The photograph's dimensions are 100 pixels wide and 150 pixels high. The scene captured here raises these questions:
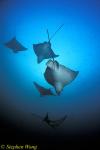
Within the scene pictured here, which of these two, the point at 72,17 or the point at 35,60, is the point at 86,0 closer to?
the point at 72,17

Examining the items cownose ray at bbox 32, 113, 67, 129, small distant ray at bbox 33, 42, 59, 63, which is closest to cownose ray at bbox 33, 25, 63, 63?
small distant ray at bbox 33, 42, 59, 63

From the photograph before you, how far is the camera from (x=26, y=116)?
1.93m

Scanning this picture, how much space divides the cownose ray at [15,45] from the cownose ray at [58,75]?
19 centimetres

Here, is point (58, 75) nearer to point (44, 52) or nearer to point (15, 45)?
point (44, 52)

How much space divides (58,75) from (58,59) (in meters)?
0.09

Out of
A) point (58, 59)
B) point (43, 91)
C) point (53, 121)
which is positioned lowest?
point (53, 121)

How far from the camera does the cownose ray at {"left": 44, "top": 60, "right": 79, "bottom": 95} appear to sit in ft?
Result: 6.23

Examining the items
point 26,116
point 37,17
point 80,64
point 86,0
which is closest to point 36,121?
point 26,116

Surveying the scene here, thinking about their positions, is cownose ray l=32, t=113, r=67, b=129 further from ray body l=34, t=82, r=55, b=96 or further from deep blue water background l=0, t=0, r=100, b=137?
ray body l=34, t=82, r=55, b=96

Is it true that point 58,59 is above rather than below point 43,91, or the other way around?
above

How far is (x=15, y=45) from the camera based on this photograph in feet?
6.31

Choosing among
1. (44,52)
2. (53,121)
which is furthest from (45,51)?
(53,121)

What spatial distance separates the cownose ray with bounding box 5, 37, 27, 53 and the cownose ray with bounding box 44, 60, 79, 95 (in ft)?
0.61

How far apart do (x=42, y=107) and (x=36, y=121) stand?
9cm
